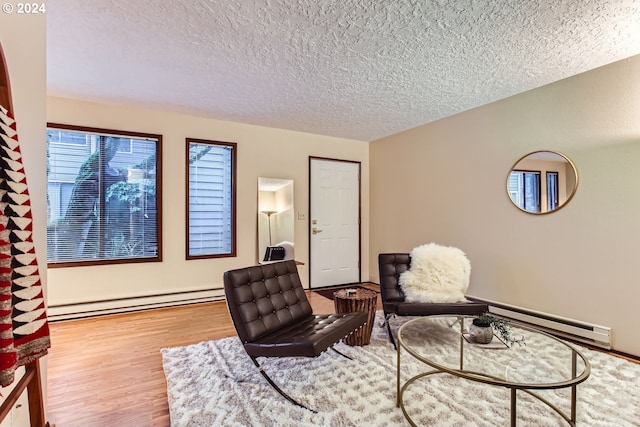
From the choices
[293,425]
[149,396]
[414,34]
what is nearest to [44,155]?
[149,396]

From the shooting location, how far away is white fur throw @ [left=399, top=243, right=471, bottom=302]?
3.09m

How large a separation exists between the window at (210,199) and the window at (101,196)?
42cm

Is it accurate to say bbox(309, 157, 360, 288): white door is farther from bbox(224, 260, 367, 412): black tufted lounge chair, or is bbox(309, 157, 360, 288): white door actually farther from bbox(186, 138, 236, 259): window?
bbox(224, 260, 367, 412): black tufted lounge chair

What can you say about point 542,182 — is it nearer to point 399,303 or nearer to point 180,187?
point 399,303

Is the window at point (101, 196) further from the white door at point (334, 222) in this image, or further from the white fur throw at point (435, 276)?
the white fur throw at point (435, 276)

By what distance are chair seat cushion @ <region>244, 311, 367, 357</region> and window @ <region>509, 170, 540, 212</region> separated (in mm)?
2231

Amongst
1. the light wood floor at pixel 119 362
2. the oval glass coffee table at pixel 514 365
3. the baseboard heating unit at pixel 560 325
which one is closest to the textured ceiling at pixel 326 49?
the oval glass coffee table at pixel 514 365

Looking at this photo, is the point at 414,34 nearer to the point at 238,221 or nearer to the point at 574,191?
the point at 574,191

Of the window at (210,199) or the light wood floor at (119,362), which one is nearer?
the light wood floor at (119,362)

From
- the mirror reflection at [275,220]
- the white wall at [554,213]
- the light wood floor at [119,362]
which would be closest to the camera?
the light wood floor at [119,362]

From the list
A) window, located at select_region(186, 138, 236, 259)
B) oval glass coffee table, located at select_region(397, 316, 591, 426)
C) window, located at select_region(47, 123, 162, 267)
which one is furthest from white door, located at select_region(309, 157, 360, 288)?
oval glass coffee table, located at select_region(397, 316, 591, 426)

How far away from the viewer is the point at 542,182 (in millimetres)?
3273

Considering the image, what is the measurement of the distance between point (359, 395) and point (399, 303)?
106 cm

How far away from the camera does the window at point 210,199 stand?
436 centimetres
